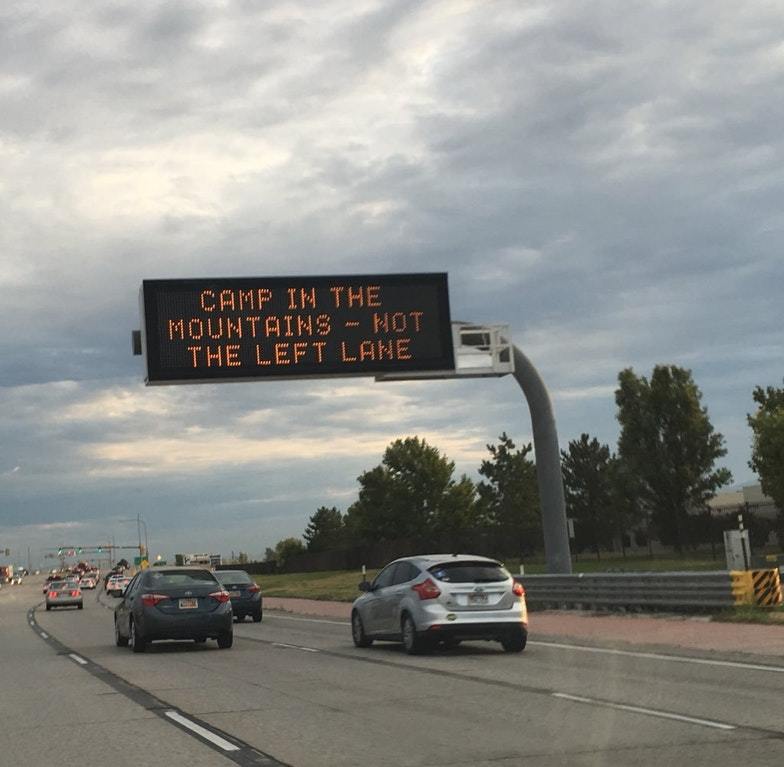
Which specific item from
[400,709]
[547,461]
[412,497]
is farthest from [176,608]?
[412,497]

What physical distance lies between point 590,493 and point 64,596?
38.5m

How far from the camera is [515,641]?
19844mm

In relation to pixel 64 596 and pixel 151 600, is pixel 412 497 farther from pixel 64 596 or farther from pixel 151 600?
pixel 151 600

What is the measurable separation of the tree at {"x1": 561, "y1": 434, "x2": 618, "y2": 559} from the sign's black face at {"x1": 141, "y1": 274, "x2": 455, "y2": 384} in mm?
51144

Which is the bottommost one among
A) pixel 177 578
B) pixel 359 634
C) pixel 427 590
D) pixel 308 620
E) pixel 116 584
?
pixel 308 620

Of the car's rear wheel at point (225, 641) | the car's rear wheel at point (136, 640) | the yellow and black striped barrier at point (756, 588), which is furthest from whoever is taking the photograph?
the yellow and black striped barrier at point (756, 588)

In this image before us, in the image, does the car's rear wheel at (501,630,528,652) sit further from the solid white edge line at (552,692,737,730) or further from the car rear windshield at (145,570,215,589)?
the car rear windshield at (145,570,215,589)

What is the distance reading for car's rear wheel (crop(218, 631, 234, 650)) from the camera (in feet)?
77.8

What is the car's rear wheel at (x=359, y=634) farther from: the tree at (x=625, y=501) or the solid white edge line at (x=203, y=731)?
the tree at (x=625, y=501)

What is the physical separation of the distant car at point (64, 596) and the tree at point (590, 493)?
33.7 metres

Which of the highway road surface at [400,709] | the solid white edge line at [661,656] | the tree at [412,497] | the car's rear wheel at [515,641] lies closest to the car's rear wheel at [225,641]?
the highway road surface at [400,709]

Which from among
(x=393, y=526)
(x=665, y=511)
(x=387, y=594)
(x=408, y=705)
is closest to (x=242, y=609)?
(x=387, y=594)

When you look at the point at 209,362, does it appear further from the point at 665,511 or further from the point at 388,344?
the point at 665,511

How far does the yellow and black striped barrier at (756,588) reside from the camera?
24.1 m
